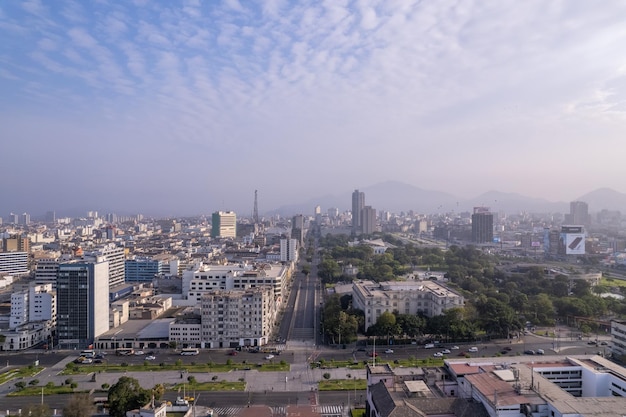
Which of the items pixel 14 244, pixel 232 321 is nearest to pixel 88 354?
pixel 232 321

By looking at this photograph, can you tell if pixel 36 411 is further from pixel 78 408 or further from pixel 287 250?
pixel 287 250

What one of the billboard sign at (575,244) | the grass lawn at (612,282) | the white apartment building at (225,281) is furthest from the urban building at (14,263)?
the billboard sign at (575,244)

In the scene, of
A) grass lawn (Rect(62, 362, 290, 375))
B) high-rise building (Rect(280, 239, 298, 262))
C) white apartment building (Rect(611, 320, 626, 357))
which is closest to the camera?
grass lawn (Rect(62, 362, 290, 375))

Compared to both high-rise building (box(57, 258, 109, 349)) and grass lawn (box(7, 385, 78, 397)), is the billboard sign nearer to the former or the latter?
high-rise building (box(57, 258, 109, 349))

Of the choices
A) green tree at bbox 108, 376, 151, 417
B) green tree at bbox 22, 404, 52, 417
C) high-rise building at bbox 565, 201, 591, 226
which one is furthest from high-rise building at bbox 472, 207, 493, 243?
green tree at bbox 22, 404, 52, 417

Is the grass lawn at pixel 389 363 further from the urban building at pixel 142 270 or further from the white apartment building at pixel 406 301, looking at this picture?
the urban building at pixel 142 270

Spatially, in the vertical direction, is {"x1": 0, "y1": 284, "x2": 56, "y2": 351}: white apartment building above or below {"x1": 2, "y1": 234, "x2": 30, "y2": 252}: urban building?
below
